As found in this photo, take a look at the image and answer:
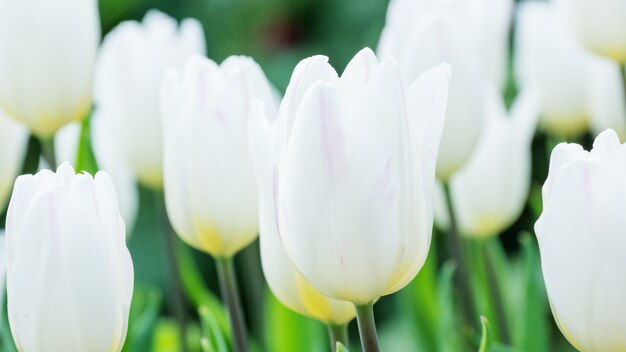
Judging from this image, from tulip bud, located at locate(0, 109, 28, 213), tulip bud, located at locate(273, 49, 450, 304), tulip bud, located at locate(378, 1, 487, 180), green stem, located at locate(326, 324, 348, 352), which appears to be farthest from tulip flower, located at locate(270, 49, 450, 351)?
tulip bud, located at locate(0, 109, 28, 213)

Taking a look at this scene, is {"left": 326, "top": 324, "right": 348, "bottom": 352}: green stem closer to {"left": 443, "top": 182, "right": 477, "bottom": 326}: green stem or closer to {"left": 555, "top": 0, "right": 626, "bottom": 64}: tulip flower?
{"left": 443, "top": 182, "right": 477, "bottom": 326}: green stem

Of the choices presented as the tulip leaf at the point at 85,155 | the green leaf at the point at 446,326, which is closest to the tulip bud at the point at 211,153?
the tulip leaf at the point at 85,155

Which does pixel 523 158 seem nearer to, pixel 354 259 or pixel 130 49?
pixel 130 49

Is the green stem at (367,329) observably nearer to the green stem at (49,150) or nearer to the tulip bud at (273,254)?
the tulip bud at (273,254)

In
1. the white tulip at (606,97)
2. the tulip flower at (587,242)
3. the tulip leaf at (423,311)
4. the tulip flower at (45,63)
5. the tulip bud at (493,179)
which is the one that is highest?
the tulip flower at (587,242)

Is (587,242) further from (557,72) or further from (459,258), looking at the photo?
(557,72)

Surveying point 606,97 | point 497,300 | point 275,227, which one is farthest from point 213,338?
point 606,97
